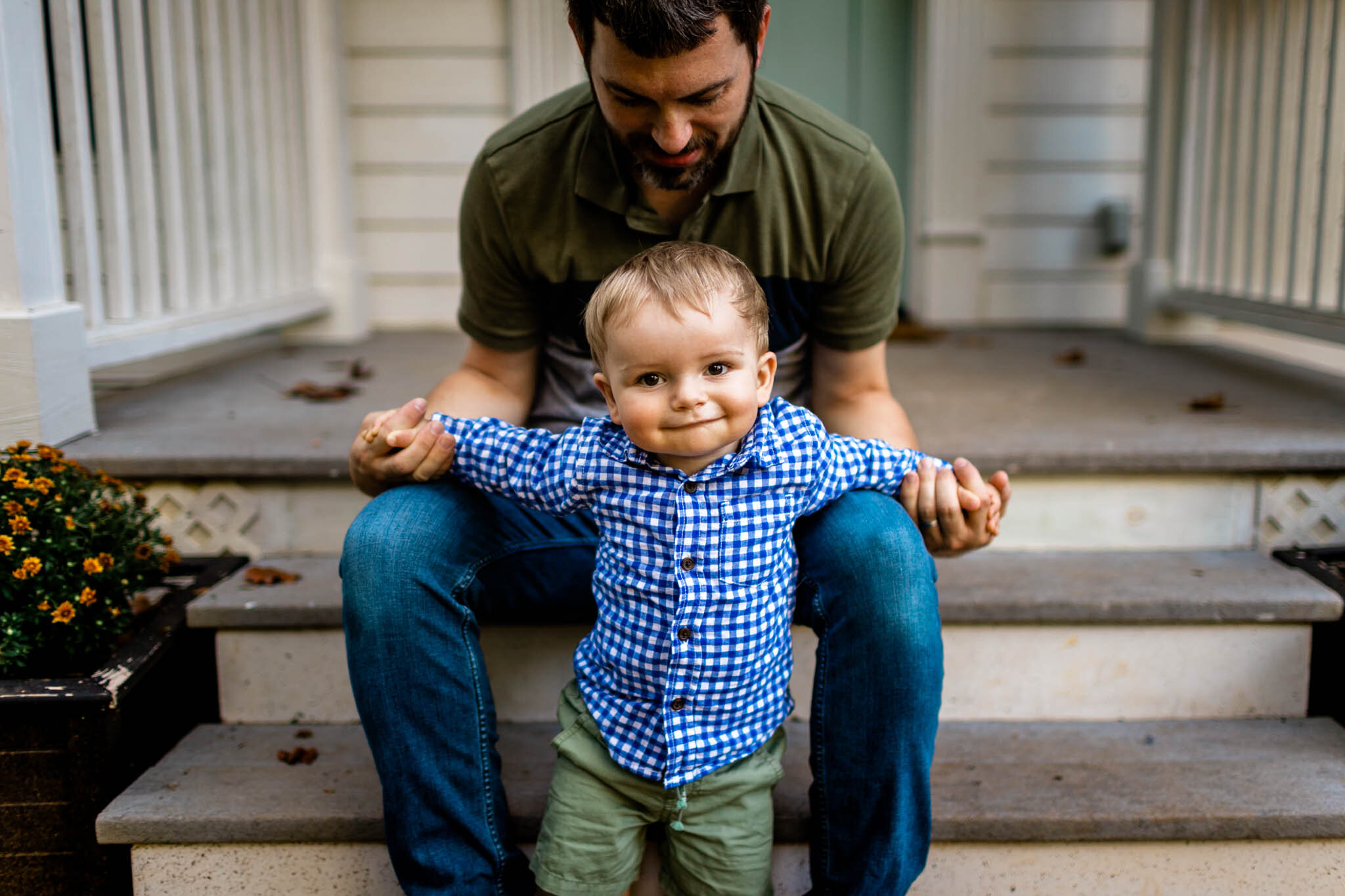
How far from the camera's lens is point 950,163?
13.0ft

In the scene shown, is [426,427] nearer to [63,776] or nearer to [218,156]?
[63,776]

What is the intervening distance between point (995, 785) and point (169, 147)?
238 cm

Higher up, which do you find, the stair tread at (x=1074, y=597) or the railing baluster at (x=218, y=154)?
the railing baluster at (x=218, y=154)

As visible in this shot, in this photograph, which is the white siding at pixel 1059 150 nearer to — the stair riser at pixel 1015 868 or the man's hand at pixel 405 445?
the stair riser at pixel 1015 868

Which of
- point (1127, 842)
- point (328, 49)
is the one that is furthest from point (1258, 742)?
point (328, 49)

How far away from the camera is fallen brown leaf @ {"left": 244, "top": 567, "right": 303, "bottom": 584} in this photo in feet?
Result: 6.18

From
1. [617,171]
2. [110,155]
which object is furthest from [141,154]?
[617,171]

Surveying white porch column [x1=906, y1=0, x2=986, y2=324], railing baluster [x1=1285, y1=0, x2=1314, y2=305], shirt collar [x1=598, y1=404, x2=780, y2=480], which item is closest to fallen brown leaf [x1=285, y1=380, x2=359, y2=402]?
shirt collar [x1=598, y1=404, x2=780, y2=480]

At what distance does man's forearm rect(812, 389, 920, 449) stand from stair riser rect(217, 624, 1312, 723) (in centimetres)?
A: 38

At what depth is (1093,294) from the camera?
408 centimetres

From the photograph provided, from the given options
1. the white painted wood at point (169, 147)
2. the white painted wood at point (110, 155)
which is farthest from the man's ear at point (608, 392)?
the white painted wood at point (169, 147)

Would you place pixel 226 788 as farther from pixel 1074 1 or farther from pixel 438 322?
pixel 1074 1

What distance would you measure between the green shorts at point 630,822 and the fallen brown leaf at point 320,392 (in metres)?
1.50

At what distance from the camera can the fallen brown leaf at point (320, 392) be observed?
8.63 feet
